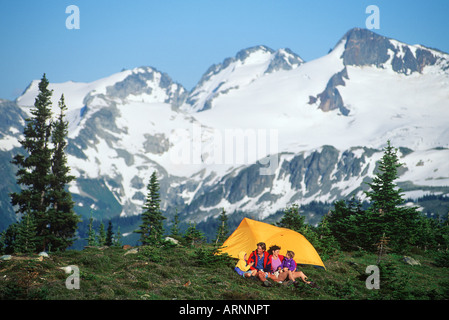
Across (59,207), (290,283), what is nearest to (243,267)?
(290,283)

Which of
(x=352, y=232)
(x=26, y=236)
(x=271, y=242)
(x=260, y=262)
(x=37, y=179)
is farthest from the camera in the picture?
(x=37, y=179)

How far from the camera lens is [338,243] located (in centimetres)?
4297

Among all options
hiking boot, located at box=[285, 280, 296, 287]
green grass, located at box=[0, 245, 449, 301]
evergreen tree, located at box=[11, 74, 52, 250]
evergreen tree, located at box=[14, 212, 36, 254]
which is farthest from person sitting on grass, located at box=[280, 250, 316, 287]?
evergreen tree, located at box=[11, 74, 52, 250]

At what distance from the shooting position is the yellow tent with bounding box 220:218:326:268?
32281 millimetres

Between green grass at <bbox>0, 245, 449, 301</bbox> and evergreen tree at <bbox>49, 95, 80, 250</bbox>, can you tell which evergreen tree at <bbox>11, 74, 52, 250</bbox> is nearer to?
evergreen tree at <bbox>49, 95, 80, 250</bbox>

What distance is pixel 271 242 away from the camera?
32.8m

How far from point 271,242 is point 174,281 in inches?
363

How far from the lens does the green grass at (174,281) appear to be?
71.8 ft

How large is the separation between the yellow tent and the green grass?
887 mm

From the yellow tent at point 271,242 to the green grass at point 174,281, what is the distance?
2.91ft

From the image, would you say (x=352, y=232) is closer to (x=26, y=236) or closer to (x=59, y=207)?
(x=59, y=207)

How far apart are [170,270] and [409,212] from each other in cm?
2611
